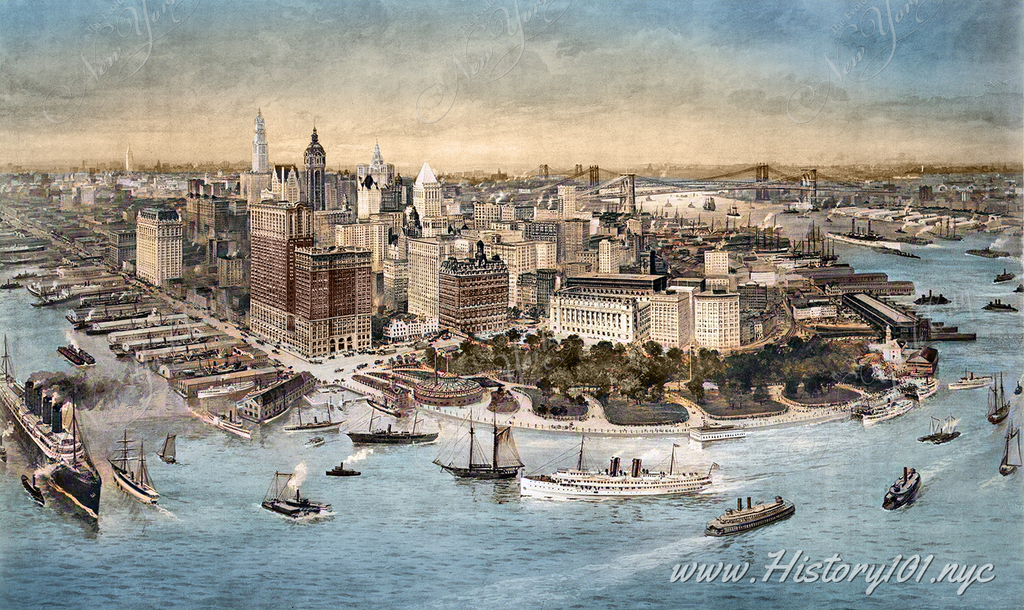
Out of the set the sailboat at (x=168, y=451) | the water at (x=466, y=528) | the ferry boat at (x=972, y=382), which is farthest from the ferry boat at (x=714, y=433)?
the sailboat at (x=168, y=451)

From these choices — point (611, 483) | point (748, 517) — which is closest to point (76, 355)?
point (611, 483)

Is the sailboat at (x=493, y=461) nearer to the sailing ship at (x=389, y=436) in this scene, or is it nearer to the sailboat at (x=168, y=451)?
the sailing ship at (x=389, y=436)

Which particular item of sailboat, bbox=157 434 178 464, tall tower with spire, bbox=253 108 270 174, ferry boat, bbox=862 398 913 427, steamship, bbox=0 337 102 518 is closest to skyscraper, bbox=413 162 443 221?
tall tower with spire, bbox=253 108 270 174

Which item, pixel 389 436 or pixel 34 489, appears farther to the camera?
pixel 389 436

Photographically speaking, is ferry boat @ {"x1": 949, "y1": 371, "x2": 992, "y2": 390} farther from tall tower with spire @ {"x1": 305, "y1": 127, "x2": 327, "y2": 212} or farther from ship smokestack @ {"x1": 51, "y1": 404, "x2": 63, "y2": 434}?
ship smokestack @ {"x1": 51, "y1": 404, "x2": 63, "y2": 434}

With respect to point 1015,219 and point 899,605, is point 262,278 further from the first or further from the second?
point 1015,219

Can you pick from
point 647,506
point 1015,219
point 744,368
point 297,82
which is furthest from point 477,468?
point 1015,219

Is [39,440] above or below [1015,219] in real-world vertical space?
below

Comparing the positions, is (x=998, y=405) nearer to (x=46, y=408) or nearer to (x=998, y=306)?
(x=998, y=306)
